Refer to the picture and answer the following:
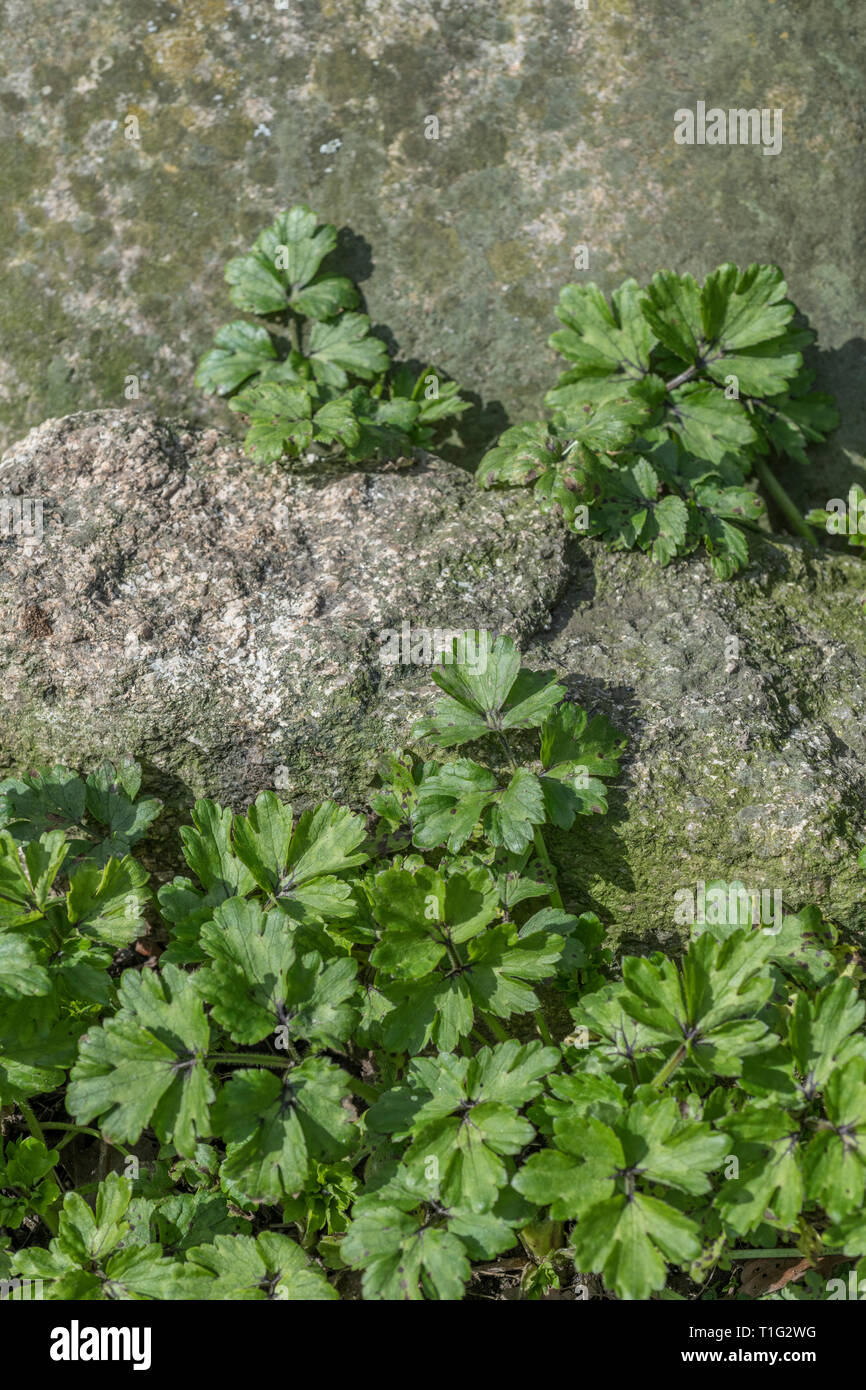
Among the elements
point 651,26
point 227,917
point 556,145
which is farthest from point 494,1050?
point 651,26

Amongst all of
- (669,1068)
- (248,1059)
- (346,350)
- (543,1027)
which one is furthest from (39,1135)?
(346,350)

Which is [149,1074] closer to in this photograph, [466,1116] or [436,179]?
[466,1116]

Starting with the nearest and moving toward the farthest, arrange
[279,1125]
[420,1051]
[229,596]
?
1. [279,1125]
2. [420,1051]
3. [229,596]

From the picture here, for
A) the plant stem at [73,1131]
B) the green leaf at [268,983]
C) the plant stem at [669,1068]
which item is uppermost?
the green leaf at [268,983]

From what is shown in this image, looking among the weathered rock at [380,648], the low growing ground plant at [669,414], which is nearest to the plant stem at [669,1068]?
the weathered rock at [380,648]

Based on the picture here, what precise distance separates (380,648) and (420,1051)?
1.07m

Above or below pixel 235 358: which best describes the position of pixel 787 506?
below

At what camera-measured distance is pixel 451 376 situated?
12.3 feet

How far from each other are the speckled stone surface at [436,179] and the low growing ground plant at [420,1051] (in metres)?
1.59

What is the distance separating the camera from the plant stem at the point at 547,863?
9.10 ft

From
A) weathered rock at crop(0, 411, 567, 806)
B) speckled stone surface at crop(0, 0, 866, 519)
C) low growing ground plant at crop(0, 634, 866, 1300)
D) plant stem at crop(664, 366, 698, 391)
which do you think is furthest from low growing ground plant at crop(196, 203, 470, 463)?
low growing ground plant at crop(0, 634, 866, 1300)

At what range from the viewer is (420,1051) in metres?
2.61

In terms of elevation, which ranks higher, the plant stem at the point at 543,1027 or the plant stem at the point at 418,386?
the plant stem at the point at 418,386

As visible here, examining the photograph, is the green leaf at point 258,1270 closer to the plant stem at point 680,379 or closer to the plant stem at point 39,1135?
the plant stem at point 39,1135
